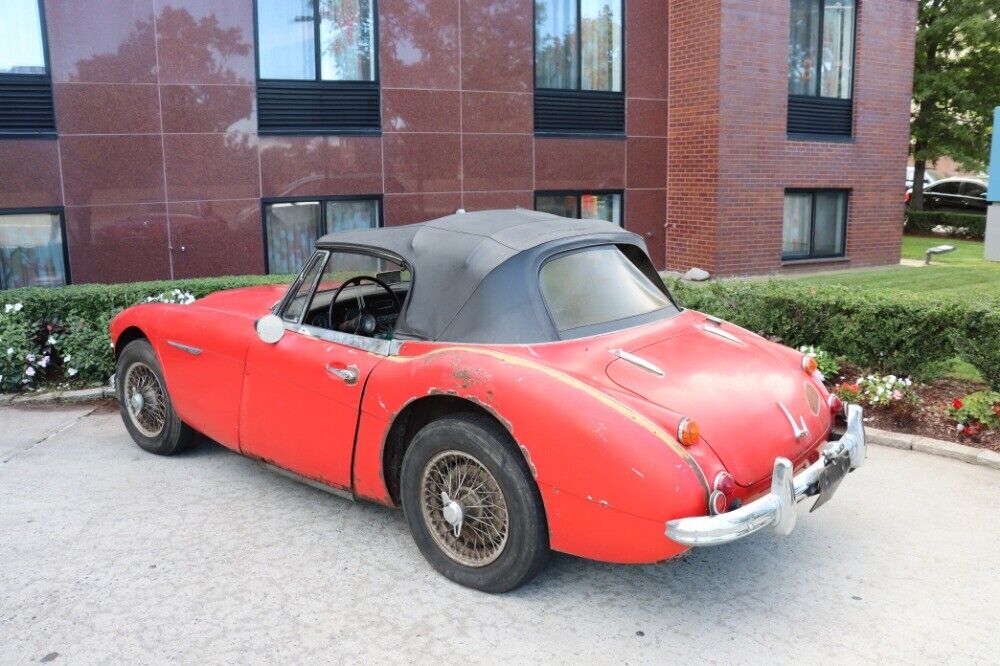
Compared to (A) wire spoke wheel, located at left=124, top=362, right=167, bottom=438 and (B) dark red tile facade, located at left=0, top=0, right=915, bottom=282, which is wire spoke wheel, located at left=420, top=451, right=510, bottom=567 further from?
(B) dark red tile facade, located at left=0, top=0, right=915, bottom=282

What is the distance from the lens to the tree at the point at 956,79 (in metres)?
21.1

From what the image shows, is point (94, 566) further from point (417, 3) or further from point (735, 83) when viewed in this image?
point (735, 83)

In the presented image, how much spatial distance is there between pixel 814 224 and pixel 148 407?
12581mm

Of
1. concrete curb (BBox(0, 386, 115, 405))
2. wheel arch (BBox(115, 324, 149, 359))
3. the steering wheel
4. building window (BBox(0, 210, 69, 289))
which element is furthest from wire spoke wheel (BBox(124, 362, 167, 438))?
building window (BBox(0, 210, 69, 289))

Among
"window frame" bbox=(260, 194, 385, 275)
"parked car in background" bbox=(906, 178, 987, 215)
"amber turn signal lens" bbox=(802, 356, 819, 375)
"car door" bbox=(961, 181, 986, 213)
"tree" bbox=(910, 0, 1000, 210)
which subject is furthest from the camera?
"parked car in background" bbox=(906, 178, 987, 215)

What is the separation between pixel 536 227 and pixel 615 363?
995 millimetres

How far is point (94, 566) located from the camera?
14.3 ft

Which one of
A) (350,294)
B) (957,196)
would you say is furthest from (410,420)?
(957,196)

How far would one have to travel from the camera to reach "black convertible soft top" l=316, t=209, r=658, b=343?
418 cm

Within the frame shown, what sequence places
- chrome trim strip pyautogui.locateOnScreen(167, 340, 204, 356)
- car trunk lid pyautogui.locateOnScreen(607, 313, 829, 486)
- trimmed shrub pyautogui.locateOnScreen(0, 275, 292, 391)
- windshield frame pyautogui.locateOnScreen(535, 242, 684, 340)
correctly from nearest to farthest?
car trunk lid pyautogui.locateOnScreen(607, 313, 829, 486) < windshield frame pyautogui.locateOnScreen(535, 242, 684, 340) < chrome trim strip pyautogui.locateOnScreen(167, 340, 204, 356) < trimmed shrub pyautogui.locateOnScreen(0, 275, 292, 391)

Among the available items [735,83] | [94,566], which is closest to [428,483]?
[94,566]

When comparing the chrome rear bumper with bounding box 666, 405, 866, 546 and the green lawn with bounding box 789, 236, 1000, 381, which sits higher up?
the chrome rear bumper with bounding box 666, 405, 866, 546

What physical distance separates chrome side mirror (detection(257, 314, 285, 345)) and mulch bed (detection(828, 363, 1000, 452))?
4.25 m

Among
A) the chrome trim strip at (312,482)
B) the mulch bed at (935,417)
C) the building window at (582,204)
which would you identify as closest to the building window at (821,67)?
the building window at (582,204)
